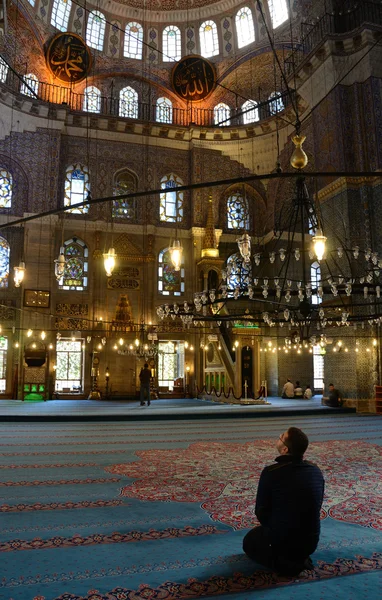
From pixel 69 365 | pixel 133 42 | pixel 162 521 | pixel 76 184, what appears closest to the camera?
pixel 162 521

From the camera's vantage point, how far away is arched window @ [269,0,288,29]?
17281 mm

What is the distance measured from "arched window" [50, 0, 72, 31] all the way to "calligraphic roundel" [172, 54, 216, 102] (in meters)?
4.09

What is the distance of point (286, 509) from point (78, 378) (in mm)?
14599

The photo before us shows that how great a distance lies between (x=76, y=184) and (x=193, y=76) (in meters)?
6.00

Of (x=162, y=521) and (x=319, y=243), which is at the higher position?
(x=319, y=243)

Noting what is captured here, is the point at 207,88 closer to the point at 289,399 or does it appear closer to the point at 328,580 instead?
the point at 289,399

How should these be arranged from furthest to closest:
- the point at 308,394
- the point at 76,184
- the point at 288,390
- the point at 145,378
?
the point at 76,184
the point at 288,390
the point at 308,394
the point at 145,378

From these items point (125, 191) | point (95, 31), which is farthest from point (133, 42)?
point (125, 191)

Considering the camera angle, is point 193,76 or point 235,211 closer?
point 193,76

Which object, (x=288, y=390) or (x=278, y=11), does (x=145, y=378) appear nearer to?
(x=288, y=390)

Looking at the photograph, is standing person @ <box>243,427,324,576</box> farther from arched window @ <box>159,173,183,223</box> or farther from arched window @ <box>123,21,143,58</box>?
arched window @ <box>123,21,143,58</box>

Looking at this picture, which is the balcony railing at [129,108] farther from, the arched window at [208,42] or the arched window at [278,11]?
the arched window at [278,11]

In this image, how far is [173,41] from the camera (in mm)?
19188

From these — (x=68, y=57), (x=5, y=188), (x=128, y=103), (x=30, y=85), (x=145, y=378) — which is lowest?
(x=145, y=378)
